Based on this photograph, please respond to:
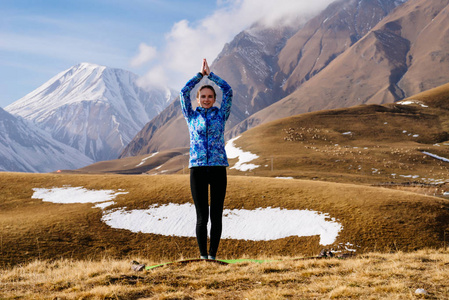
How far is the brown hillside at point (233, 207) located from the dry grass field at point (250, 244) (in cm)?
9

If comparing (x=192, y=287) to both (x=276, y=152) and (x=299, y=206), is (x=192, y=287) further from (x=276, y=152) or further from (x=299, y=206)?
(x=276, y=152)

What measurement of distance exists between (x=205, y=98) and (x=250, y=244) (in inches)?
780

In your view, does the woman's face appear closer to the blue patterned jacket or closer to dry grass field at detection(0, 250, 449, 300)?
the blue patterned jacket

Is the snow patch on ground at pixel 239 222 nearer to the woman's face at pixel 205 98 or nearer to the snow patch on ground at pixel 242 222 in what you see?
the snow patch on ground at pixel 242 222

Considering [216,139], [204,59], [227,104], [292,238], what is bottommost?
[292,238]

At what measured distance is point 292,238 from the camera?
28.0 meters

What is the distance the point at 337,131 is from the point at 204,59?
120m

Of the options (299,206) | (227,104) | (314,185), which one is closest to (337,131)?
(314,185)

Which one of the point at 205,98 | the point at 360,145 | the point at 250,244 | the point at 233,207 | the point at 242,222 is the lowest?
the point at 250,244

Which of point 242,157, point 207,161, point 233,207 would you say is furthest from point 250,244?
point 242,157

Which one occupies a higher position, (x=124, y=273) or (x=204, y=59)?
(x=204, y=59)

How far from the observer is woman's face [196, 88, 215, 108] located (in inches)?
401

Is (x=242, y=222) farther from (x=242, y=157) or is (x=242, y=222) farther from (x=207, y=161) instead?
(x=242, y=157)

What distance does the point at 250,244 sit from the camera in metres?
Answer: 27.7
